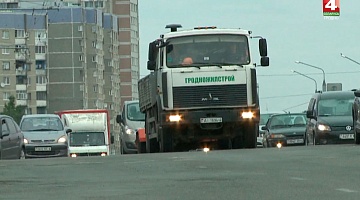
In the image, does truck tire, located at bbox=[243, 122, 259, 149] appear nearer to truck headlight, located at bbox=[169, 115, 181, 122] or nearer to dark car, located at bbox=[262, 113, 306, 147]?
truck headlight, located at bbox=[169, 115, 181, 122]

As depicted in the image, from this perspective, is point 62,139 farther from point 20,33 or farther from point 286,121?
point 20,33

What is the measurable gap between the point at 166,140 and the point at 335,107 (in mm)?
7033

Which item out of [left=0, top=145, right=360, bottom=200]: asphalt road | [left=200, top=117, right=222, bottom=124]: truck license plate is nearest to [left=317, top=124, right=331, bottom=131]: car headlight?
[left=200, top=117, right=222, bottom=124]: truck license plate

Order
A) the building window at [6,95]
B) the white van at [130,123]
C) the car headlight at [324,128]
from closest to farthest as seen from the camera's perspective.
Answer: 1. the car headlight at [324,128]
2. the white van at [130,123]
3. the building window at [6,95]

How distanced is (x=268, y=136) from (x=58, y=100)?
137 meters

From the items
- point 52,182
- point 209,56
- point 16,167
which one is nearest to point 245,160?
point 16,167

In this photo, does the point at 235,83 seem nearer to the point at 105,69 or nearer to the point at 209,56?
the point at 209,56

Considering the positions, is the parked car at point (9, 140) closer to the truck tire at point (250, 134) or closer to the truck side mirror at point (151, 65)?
the truck side mirror at point (151, 65)

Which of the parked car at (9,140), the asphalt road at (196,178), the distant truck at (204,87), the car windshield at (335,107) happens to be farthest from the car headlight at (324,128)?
the asphalt road at (196,178)

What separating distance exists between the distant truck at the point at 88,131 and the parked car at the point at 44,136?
19.0 m

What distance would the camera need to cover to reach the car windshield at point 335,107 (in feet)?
128

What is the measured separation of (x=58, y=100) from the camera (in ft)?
594

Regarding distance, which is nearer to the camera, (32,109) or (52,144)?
(52,144)

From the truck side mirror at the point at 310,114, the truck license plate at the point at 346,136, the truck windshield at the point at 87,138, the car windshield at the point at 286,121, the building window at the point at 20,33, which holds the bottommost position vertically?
the truck windshield at the point at 87,138
